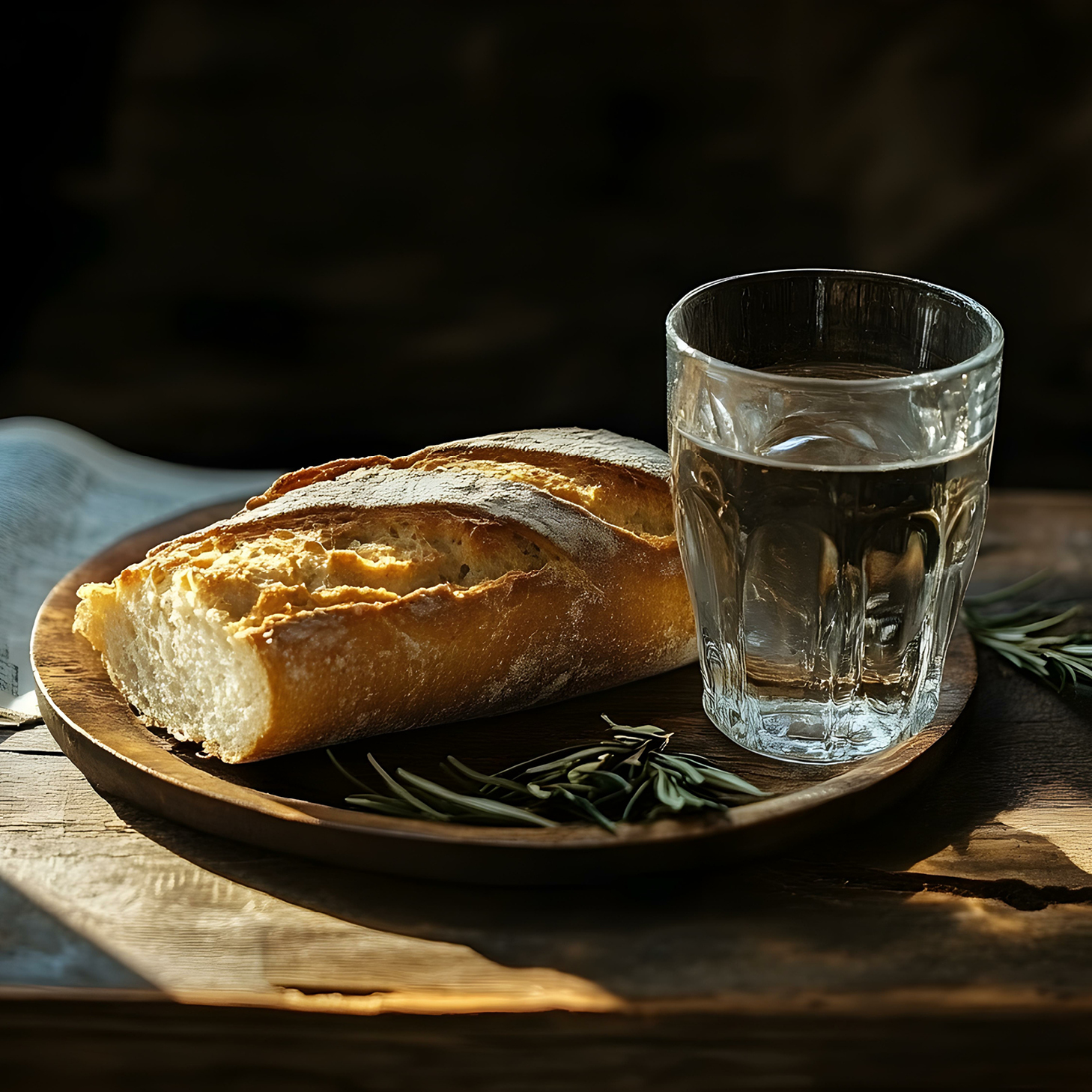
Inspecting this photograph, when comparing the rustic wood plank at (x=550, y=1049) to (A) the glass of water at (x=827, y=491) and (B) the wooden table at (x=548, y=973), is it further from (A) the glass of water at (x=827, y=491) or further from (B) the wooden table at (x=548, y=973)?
(A) the glass of water at (x=827, y=491)

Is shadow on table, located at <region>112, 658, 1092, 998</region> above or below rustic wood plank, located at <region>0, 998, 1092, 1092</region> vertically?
above

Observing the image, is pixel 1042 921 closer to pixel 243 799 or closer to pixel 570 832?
pixel 570 832

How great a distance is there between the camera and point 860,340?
146cm

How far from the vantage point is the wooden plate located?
119cm

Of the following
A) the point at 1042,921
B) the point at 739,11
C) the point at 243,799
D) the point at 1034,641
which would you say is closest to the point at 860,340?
the point at 1034,641

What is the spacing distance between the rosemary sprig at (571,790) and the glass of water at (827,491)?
130mm

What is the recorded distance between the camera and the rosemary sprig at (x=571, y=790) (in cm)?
123

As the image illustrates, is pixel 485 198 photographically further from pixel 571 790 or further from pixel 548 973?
pixel 548 973

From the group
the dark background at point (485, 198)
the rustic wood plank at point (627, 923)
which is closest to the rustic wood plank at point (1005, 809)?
the rustic wood plank at point (627, 923)

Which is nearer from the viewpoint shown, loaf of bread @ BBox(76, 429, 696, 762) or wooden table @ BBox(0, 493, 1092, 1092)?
wooden table @ BBox(0, 493, 1092, 1092)

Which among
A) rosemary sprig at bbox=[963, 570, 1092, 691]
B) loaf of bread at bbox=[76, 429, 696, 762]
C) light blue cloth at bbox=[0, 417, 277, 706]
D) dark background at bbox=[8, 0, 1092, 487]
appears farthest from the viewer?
dark background at bbox=[8, 0, 1092, 487]

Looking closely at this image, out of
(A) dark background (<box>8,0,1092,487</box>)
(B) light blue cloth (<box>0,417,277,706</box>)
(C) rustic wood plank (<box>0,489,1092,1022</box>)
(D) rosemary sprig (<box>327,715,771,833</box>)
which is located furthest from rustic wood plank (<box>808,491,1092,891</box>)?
(A) dark background (<box>8,0,1092,487</box>)

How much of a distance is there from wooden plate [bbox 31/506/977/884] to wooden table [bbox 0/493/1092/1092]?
0.09ft

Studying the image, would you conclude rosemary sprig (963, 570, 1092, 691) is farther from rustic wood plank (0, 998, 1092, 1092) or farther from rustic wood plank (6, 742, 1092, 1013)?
rustic wood plank (0, 998, 1092, 1092)
